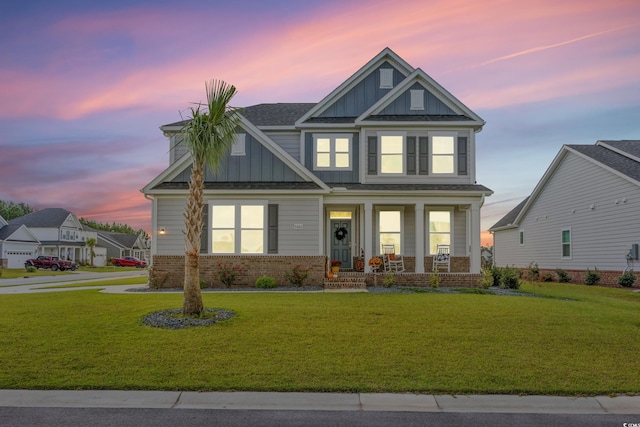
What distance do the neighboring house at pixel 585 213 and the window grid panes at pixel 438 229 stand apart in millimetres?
7830

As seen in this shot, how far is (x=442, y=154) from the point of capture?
1947cm

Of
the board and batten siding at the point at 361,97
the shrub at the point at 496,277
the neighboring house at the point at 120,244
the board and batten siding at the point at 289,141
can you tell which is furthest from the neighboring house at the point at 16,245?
the shrub at the point at 496,277

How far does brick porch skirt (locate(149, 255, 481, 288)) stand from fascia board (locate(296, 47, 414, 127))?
6.73 m

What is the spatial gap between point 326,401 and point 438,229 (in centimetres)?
1492

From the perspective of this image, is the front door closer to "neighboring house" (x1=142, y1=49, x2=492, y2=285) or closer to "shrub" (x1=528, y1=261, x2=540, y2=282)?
"neighboring house" (x1=142, y1=49, x2=492, y2=285)

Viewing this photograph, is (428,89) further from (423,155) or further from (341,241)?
(341,241)

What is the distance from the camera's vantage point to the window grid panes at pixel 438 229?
64.3ft

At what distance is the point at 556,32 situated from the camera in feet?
51.3

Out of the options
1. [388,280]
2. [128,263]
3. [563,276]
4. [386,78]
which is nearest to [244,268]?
[388,280]

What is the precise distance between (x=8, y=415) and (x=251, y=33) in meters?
14.5

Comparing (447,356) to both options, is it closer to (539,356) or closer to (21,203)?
(539,356)

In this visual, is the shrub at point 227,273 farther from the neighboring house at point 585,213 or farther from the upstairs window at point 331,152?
the neighboring house at point 585,213

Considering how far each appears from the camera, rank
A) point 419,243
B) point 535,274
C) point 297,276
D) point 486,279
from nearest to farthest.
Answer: point 297,276
point 486,279
point 419,243
point 535,274

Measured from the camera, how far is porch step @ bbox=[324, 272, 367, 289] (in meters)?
16.9
